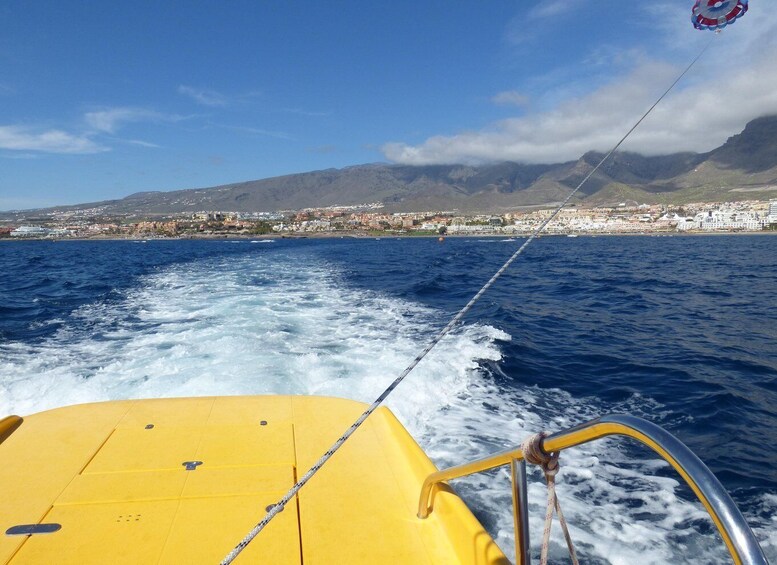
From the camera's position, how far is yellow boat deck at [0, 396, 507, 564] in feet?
7.77

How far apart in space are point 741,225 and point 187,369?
109073mm

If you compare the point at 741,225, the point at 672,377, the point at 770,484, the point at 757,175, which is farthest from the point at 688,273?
the point at 757,175

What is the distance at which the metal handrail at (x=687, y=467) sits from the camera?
0.94 metres

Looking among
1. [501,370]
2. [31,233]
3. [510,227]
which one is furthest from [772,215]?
[31,233]

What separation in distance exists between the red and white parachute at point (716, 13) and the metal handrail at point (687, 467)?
5.13m

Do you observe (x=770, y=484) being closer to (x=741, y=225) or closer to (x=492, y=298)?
(x=492, y=298)

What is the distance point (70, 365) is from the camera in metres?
7.26

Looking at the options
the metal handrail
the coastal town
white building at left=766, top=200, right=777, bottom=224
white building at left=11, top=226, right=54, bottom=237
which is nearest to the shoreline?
→ the coastal town

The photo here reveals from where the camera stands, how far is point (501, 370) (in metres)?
7.67

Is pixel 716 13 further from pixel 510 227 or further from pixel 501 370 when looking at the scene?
pixel 510 227

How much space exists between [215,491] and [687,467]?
8.57ft

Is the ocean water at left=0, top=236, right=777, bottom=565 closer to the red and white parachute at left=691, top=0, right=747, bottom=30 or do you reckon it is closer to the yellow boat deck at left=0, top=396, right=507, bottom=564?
the yellow boat deck at left=0, top=396, right=507, bottom=564

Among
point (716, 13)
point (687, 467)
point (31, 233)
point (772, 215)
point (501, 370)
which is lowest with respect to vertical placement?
point (31, 233)

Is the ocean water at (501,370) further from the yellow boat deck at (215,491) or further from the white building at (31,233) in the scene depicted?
the white building at (31,233)
